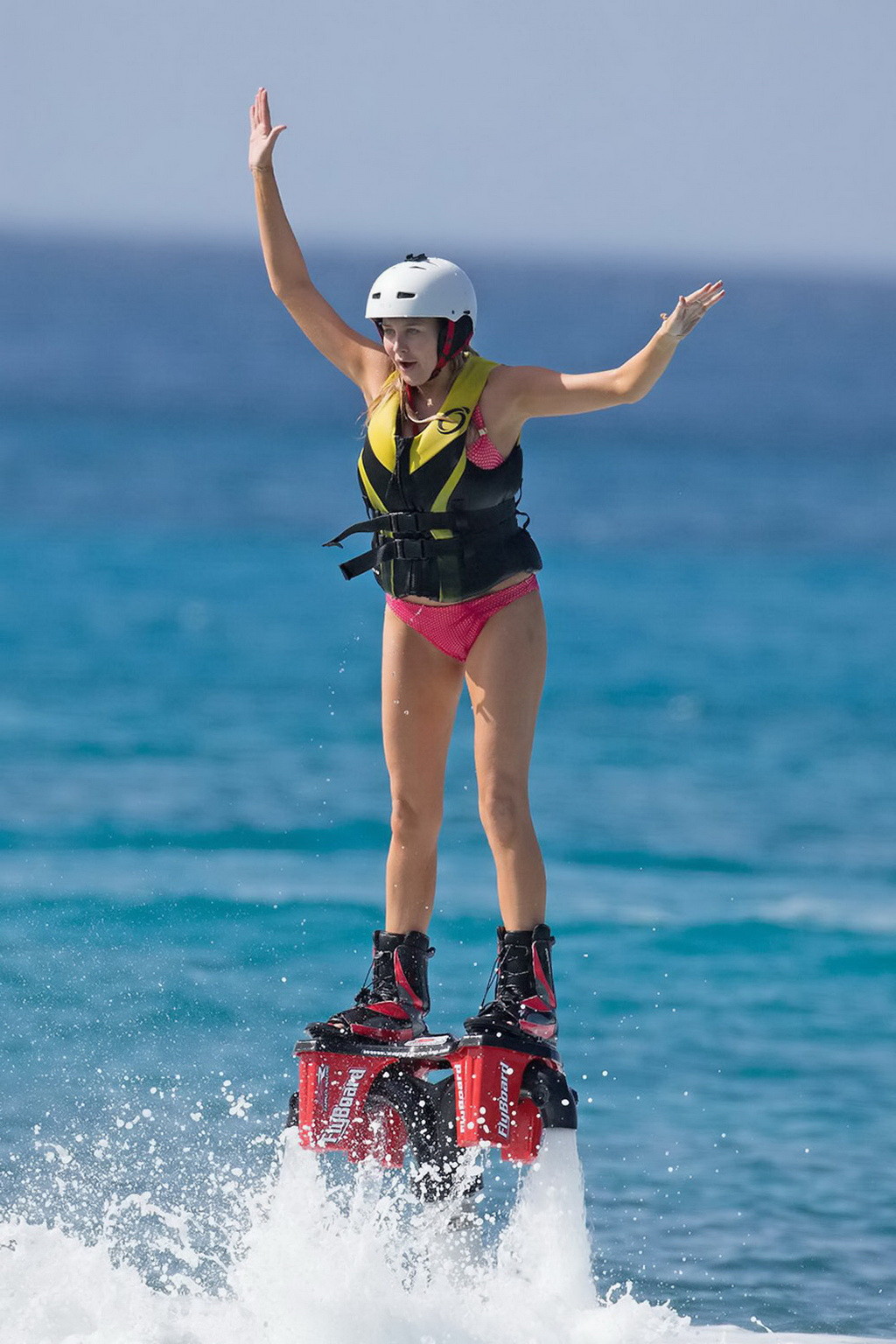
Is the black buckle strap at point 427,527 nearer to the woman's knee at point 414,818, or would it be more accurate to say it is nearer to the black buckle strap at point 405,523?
the black buckle strap at point 405,523

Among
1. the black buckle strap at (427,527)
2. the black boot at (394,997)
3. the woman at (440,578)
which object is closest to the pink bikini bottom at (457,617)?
the woman at (440,578)

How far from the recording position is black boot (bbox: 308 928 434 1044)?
7.43 metres

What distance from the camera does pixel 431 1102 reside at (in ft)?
24.2

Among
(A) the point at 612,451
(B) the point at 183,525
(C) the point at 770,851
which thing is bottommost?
(C) the point at 770,851

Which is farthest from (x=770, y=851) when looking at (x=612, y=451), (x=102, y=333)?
(x=102, y=333)

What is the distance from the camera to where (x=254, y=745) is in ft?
71.1

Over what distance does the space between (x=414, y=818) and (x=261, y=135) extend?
2527 mm

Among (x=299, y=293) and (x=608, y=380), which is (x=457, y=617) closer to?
(x=608, y=380)

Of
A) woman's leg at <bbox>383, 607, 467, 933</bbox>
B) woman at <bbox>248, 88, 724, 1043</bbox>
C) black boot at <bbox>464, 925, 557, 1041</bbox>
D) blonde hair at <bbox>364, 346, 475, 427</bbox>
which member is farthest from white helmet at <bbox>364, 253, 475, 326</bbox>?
black boot at <bbox>464, 925, 557, 1041</bbox>

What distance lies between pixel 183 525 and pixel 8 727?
14.4m

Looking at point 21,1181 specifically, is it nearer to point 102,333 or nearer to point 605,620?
point 605,620

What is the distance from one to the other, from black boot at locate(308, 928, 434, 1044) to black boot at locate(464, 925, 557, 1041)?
1.04 ft

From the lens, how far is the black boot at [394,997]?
7434 mm

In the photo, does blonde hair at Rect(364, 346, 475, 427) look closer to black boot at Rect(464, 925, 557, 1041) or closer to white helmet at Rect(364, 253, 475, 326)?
white helmet at Rect(364, 253, 475, 326)
